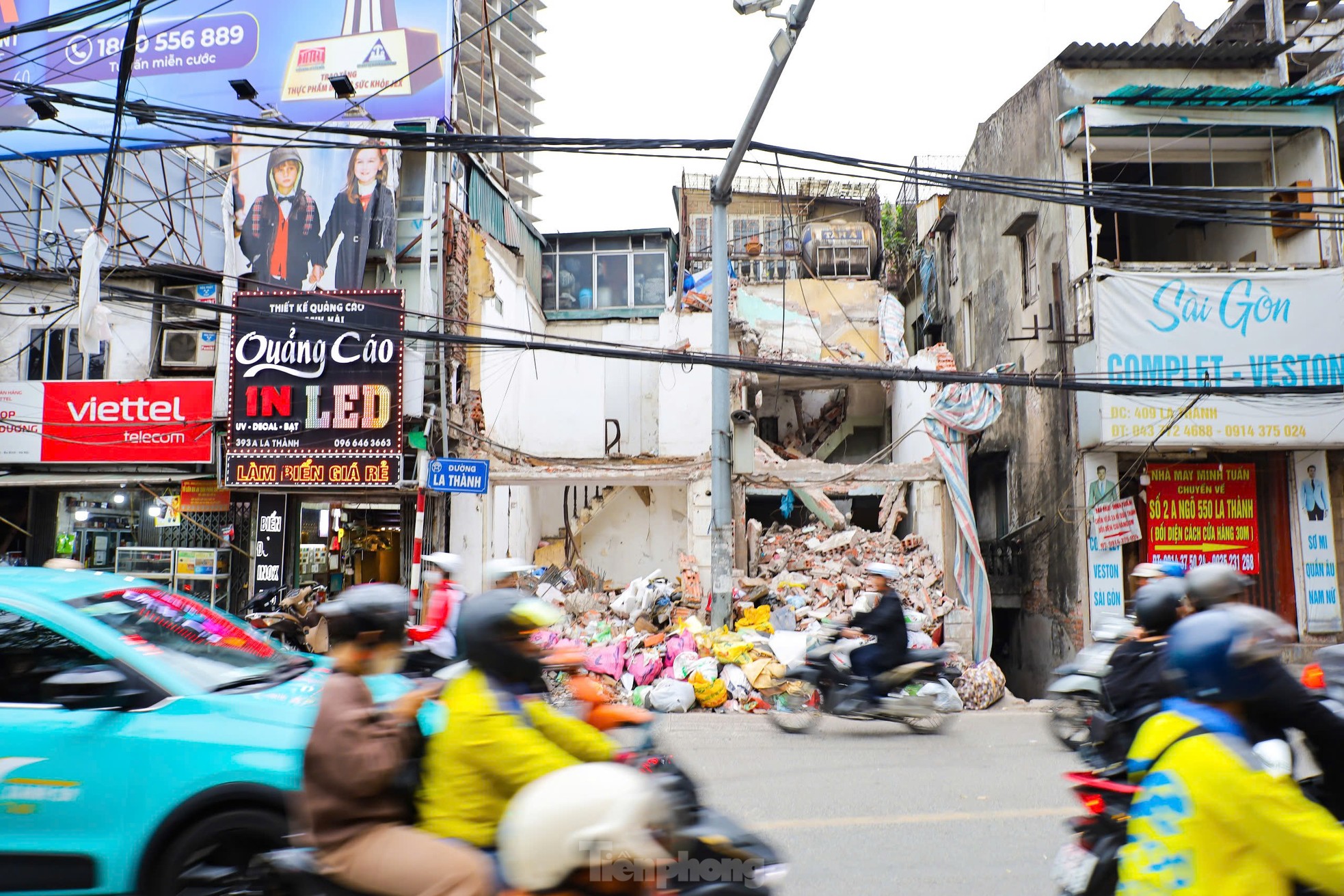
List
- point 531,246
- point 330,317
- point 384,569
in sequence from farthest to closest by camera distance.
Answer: point 531,246 < point 384,569 < point 330,317

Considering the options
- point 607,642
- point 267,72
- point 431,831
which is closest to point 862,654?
point 607,642

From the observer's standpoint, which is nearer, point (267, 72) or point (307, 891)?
point (307, 891)

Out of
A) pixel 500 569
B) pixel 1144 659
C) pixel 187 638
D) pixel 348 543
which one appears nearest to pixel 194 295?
pixel 348 543

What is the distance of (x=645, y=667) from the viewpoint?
11391 millimetres

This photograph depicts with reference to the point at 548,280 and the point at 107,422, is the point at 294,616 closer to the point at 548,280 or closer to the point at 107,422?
the point at 107,422

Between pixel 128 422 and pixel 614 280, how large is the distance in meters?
13.5

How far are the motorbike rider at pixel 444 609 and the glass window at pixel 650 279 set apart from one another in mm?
18167

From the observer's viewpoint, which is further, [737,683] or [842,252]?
[842,252]

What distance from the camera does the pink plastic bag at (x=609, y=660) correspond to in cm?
1137

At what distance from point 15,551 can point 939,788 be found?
18.0 metres

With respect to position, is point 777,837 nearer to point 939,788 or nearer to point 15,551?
point 939,788

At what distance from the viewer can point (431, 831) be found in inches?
110

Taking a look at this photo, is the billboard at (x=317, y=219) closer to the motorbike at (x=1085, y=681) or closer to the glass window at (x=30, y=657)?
the glass window at (x=30, y=657)

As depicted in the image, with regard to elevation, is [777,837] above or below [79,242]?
below
